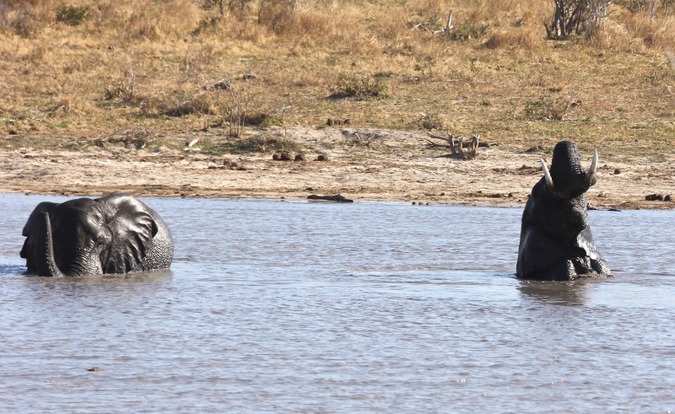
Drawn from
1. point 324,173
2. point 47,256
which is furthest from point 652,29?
point 47,256

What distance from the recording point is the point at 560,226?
9.51 meters

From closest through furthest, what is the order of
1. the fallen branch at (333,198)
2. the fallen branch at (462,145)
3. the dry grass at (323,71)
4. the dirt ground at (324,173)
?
the fallen branch at (333,198) → the dirt ground at (324,173) → the fallen branch at (462,145) → the dry grass at (323,71)

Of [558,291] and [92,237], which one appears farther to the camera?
[92,237]

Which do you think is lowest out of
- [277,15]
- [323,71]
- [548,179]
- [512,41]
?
[548,179]

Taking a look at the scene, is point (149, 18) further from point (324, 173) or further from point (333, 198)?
point (333, 198)

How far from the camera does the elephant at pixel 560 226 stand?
9.31 meters

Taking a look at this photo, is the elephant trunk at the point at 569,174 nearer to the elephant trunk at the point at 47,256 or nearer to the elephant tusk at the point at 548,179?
the elephant tusk at the point at 548,179

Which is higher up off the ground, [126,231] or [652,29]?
[652,29]

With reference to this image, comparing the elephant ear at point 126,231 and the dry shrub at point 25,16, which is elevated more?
the dry shrub at point 25,16

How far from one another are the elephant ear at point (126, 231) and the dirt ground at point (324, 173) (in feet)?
17.9

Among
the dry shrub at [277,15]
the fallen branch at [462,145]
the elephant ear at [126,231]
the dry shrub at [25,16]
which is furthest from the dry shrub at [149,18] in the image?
the elephant ear at [126,231]

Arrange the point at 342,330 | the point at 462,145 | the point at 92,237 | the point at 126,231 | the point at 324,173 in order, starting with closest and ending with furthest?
the point at 342,330
the point at 92,237
the point at 126,231
the point at 324,173
the point at 462,145

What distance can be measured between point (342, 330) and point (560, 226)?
2068 mm

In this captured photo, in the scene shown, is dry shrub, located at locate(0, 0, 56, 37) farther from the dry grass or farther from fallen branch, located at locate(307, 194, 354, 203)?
fallen branch, located at locate(307, 194, 354, 203)
